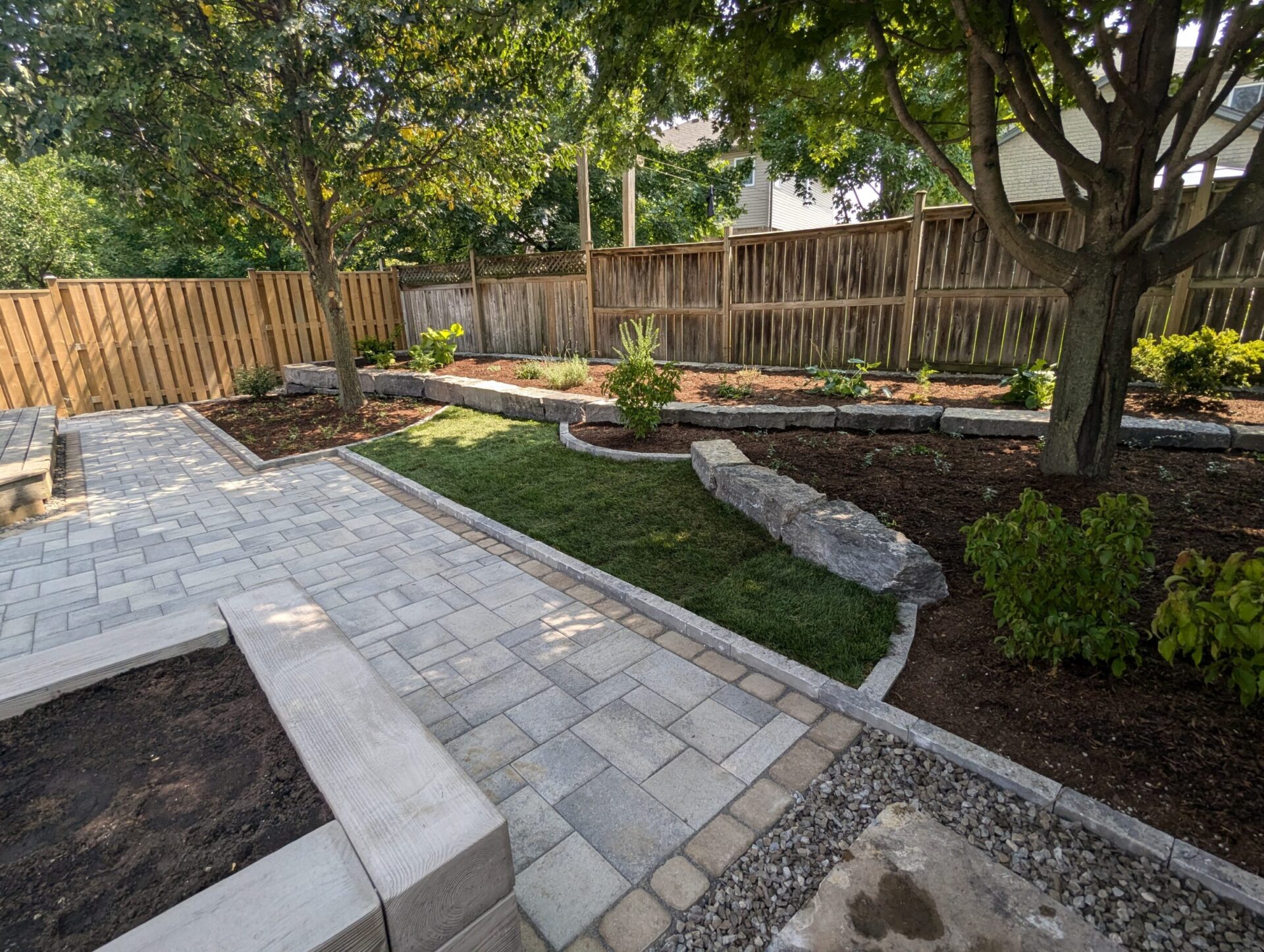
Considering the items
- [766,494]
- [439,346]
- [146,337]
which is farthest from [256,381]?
[766,494]

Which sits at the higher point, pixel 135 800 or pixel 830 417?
pixel 830 417

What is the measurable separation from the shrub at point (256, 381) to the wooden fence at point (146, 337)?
99 cm

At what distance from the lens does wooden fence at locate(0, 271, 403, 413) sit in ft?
28.3

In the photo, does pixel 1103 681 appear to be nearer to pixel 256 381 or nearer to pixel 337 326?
pixel 337 326

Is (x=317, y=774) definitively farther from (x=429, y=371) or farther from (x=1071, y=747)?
(x=429, y=371)

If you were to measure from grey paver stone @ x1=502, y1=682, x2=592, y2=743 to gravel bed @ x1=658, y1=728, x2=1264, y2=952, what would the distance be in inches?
33.7

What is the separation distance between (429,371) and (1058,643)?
884cm

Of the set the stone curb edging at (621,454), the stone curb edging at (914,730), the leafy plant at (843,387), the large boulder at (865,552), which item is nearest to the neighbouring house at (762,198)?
the leafy plant at (843,387)

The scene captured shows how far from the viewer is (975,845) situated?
174cm

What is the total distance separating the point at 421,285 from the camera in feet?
40.3

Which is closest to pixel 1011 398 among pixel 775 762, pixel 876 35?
pixel 876 35

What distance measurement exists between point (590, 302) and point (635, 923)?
946 cm

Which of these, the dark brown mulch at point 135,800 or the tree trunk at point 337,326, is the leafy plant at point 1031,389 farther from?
the tree trunk at point 337,326

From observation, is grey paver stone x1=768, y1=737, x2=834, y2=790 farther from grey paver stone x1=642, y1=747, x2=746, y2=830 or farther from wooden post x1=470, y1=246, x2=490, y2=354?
wooden post x1=470, y1=246, x2=490, y2=354
